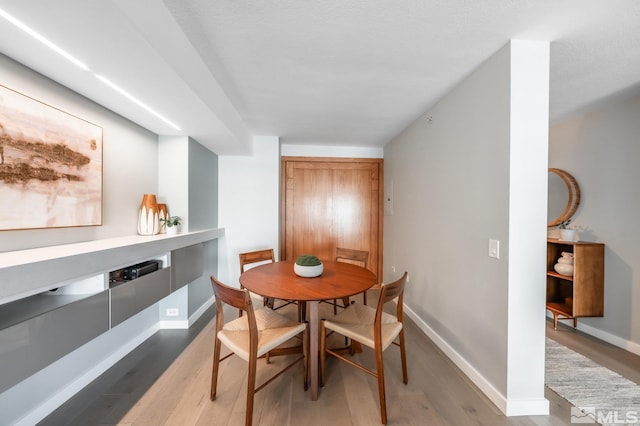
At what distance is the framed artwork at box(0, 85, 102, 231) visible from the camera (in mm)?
1357

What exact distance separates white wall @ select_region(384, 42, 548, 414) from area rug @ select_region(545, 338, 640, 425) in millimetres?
331

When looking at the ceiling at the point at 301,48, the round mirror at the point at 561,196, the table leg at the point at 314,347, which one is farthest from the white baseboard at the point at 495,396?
the ceiling at the point at 301,48

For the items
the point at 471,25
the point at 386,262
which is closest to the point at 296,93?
the point at 471,25

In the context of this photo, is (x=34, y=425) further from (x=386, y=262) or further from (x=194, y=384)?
(x=386, y=262)

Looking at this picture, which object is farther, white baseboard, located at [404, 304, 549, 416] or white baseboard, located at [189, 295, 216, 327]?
white baseboard, located at [189, 295, 216, 327]

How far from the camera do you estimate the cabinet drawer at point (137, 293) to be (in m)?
1.64

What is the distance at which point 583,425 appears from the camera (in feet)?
5.02

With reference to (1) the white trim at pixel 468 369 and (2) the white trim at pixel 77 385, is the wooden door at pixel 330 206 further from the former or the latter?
(2) the white trim at pixel 77 385

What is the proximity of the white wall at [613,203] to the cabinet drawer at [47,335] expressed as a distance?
14.2 feet

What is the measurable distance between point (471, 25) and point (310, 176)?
2.90 meters

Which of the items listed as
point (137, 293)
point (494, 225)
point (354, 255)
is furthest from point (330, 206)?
point (137, 293)

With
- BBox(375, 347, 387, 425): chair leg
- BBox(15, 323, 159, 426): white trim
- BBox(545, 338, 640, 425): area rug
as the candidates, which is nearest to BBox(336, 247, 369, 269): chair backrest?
BBox(375, 347, 387, 425): chair leg

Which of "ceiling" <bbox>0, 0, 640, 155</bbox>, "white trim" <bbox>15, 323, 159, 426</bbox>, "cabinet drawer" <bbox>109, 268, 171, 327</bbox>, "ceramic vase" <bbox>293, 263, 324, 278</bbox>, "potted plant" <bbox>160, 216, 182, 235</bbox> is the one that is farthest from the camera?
"potted plant" <bbox>160, 216, 182, 235</bbox>

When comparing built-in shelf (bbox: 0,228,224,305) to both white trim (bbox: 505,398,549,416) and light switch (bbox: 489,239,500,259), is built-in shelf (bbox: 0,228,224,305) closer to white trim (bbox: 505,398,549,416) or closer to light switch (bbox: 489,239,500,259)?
light switch (bbox: 489,239,500,259)
